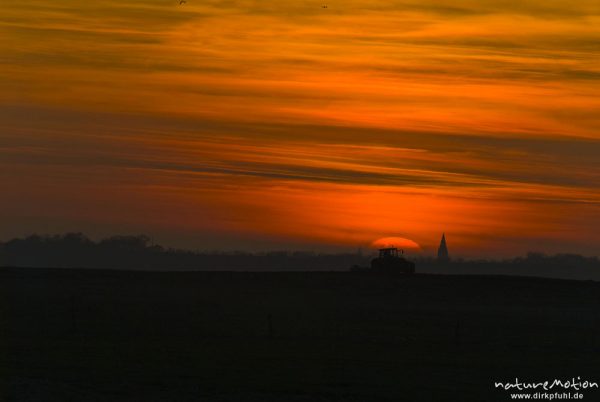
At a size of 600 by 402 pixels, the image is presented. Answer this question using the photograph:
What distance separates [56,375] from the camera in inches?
Result: 1346

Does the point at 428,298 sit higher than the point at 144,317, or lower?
higher

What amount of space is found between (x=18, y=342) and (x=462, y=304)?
4604 cm

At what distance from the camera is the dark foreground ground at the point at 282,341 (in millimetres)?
32875

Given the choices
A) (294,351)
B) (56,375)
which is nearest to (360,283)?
(294,351)

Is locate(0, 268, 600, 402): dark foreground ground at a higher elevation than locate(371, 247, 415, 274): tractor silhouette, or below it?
below

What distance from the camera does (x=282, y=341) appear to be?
1881 inches

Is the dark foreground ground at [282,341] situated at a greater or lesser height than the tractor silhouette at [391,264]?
lesser

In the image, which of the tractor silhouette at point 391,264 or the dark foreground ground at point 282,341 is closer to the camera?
the dark foreground ground at point 282,341

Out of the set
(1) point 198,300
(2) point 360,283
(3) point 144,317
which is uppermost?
(2) point 360,283

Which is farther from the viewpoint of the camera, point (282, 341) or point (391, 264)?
point (391, 264)

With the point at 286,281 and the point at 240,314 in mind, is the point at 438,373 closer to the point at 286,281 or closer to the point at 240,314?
the point at 240,314

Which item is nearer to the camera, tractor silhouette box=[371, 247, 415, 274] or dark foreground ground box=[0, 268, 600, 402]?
dark foreground ground box=[0, 268, 600, 402]

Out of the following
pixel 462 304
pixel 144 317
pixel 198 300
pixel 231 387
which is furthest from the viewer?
pixel 462 304

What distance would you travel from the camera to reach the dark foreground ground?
32.9 metres
